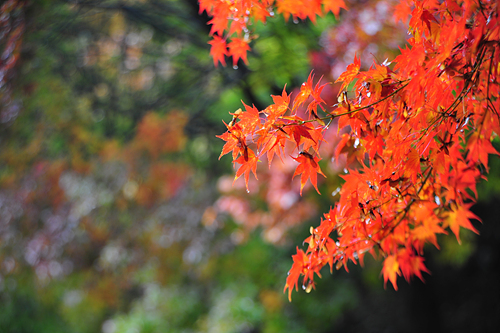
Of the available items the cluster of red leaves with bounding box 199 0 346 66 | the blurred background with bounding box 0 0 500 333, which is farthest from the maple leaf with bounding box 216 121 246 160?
the blurred background with bounding box 0 0 500 333

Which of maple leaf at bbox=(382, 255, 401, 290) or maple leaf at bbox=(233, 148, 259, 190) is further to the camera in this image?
maple leaf at bbox=(382, 255, 401, 290)

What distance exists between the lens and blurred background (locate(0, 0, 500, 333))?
3555mm

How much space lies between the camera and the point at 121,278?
534 centimetres

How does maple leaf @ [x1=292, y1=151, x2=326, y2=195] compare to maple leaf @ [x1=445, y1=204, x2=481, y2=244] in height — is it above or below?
above

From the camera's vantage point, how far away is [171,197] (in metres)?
4.48

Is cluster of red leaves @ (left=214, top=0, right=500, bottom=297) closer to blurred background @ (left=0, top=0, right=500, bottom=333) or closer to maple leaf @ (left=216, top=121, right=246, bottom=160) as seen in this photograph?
maple leaf @ (left=216, top=121, right=246, bottom=160)

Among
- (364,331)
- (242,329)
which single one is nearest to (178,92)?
(242,329)

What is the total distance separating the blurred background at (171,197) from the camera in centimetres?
355

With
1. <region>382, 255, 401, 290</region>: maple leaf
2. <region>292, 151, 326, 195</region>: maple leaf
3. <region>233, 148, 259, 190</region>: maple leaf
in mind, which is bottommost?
<region>382, 255, 401, 290</region>: maple leaf

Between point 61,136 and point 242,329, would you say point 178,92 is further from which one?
point 242,329

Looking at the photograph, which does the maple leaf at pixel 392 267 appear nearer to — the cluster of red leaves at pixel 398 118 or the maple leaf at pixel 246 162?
the cluster of red leaves at pixel 398 118

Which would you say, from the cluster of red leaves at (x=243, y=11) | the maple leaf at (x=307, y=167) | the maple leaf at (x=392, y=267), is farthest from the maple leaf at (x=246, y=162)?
the maple leaf at (x=392, y=267)

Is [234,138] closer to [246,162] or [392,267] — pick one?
[246,162]

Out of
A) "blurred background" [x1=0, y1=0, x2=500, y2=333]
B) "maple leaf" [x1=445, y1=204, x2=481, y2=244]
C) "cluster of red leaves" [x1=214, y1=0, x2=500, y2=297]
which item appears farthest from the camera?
"blurred background" [x1=0, y1=0, x2=500, y2=333]
